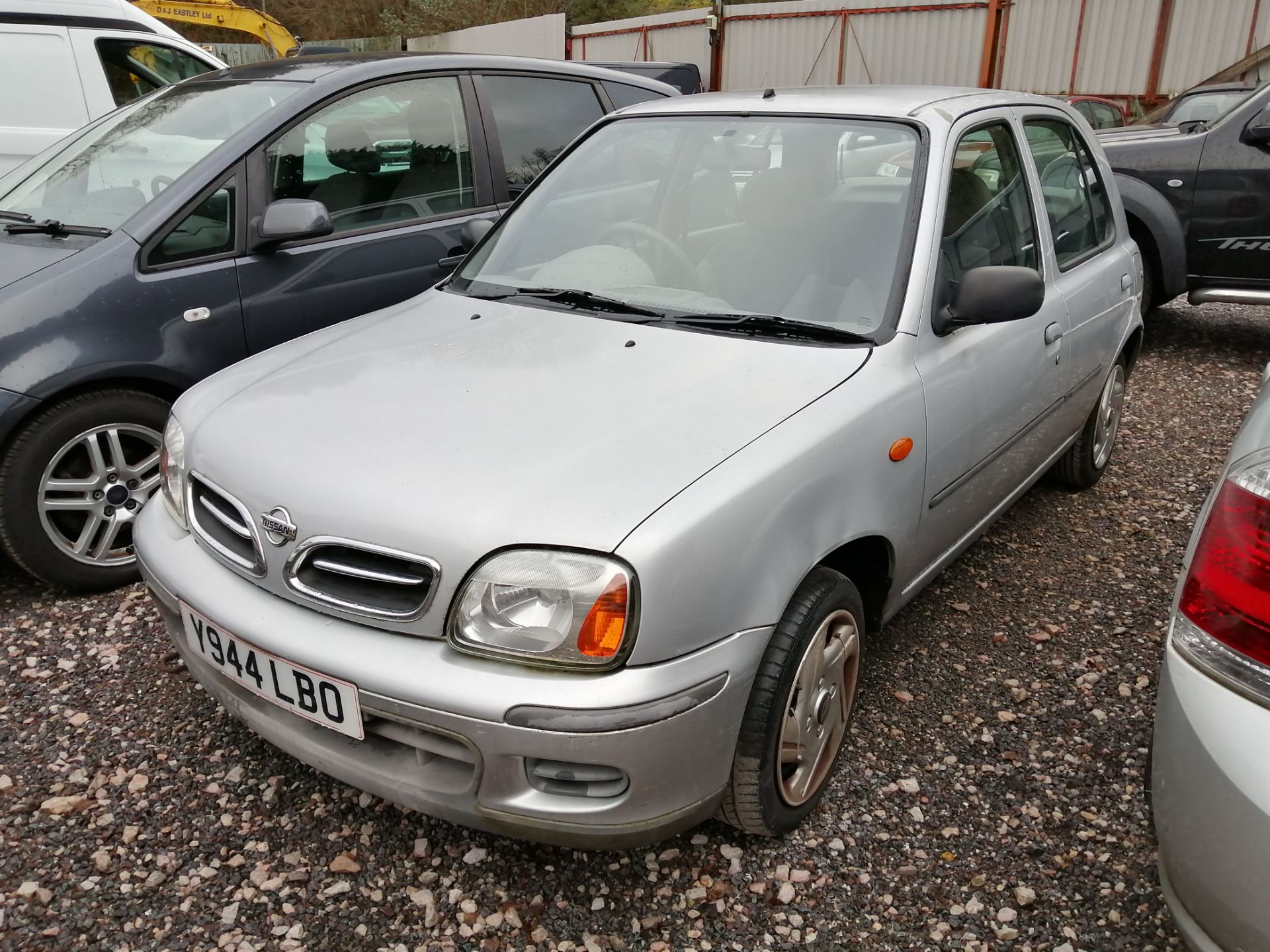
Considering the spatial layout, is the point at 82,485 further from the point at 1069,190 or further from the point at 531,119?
the point at 1069,190

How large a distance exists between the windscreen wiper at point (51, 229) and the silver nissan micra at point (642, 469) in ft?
4.07

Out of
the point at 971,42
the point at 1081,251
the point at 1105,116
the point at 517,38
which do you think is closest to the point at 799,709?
the point at 1081,251

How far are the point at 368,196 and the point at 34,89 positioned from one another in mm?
4104

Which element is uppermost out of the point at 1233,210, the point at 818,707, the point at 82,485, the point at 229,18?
the point at 229,18

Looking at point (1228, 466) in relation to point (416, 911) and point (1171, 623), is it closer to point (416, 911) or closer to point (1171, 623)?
point (1171, 623)

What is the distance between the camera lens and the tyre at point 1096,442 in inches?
164

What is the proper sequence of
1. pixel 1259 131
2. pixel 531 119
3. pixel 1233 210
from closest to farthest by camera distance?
1. pixel 531 119
2. pixel 1259 131
3. pixel 1233 210

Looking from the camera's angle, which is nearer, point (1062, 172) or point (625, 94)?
point (1062, 172)

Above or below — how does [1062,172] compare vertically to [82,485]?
above

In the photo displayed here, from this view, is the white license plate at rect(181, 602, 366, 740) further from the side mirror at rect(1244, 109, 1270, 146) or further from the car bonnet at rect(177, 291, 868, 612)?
the side mirror at rect(1244, 109, 1270, 146)

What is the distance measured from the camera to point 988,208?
10.1 ft

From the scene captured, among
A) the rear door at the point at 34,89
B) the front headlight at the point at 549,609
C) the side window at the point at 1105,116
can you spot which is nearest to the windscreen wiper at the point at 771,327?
the front headlight at the point at 549,609

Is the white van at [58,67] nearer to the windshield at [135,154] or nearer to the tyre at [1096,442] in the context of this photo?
the windshield at [135,154]

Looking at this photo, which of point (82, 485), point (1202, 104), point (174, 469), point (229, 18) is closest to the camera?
point (174, 469)
